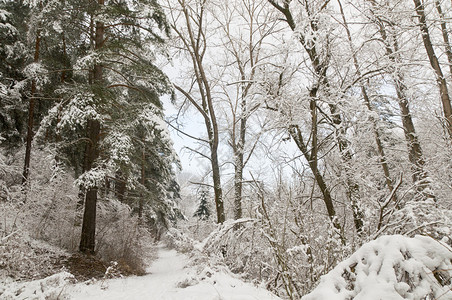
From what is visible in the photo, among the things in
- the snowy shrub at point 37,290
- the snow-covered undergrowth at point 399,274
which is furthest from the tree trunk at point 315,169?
the snowy shrub at point 37,290

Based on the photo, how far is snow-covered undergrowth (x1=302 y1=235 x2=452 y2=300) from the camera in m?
1.21

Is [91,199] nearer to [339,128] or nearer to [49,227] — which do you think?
[49,227]

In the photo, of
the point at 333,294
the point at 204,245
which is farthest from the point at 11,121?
the point at 333,294

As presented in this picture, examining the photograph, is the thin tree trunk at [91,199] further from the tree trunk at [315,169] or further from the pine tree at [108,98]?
the tree trunk at [315,169]

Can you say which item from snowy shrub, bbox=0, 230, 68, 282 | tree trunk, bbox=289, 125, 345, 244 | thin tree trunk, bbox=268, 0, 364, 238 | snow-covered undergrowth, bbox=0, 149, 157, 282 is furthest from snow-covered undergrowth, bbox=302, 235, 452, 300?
snow-covered undergrowth, bbox=0, 149, 157, 282

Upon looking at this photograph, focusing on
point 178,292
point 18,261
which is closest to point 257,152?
point 178,292

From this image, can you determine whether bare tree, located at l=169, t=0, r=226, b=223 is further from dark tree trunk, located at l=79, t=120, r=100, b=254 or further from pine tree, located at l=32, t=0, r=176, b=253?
dark tree trunk, located at l=79, t=120, r=100, b=254

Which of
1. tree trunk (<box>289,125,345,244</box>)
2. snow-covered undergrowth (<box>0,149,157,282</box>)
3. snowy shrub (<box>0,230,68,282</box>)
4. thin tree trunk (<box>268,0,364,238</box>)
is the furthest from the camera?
snow-covered undergrowth (<box>0,149,157,282</box>)

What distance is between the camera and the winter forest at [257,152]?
311cm

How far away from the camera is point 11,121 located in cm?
1194

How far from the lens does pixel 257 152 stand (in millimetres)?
10016

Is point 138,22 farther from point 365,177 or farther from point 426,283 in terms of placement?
point 426,283

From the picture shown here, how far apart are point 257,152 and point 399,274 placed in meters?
8.73

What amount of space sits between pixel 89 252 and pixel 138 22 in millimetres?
7625
